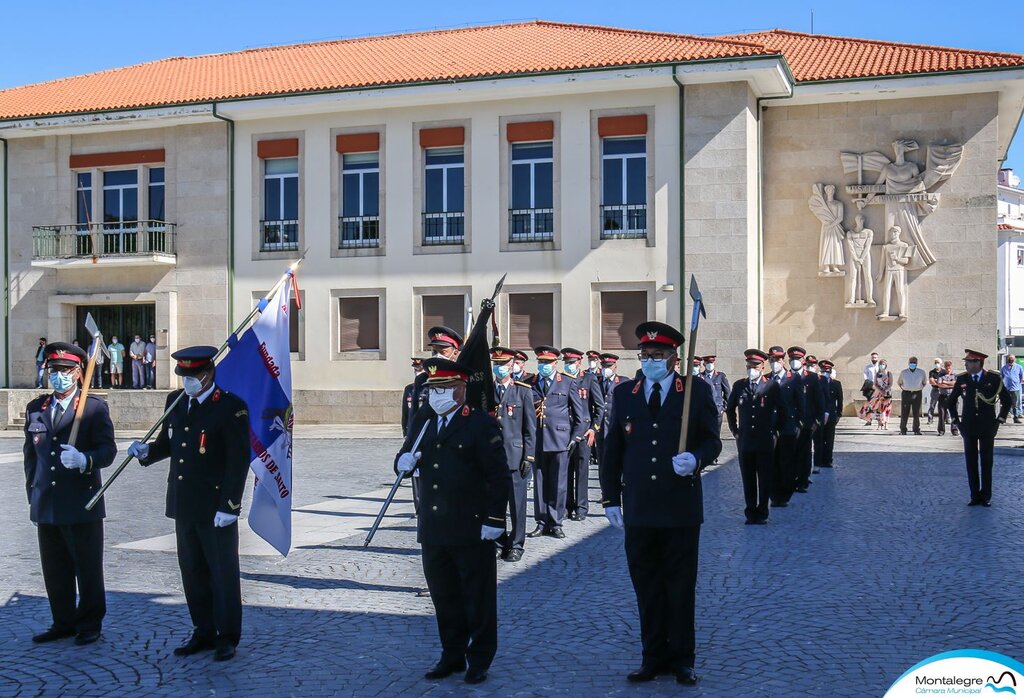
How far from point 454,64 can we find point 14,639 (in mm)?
24265

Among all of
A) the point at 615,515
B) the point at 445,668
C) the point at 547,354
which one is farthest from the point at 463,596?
the point at 547,354

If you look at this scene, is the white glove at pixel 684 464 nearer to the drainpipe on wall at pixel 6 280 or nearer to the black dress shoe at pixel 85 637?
the black dress shoe at pixel 85 637

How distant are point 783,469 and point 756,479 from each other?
1.37 metres

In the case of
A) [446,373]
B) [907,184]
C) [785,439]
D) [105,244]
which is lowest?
[785,439]

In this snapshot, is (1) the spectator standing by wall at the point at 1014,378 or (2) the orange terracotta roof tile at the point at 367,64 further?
(1) the spectator standing by wall at the point at 1014,378

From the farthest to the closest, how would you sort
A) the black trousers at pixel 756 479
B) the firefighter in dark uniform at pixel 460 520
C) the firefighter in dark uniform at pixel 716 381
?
the firefighter in dark uniform at pixel 716 381 < the black trousers at pixel 756 479 < the firefighter in dark uniform at pixel 460 520

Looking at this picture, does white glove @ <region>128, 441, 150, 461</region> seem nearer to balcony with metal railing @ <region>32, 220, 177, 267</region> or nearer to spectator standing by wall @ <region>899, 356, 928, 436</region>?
spectator standing by wall @ <region>899, 356, 928, 436</region>

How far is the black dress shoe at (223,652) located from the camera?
6441 mm

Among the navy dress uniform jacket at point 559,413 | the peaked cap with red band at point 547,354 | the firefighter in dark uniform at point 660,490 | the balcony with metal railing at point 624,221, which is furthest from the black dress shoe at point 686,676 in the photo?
the balcony with metal railing at point 624,221

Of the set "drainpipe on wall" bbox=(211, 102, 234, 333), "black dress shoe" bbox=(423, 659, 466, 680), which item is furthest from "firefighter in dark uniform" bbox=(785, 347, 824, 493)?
"drainpipe on wall" bbox=(211, 102, 234, 333)

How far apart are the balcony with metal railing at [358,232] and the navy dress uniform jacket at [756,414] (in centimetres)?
1769

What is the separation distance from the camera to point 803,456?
1477 centimetres

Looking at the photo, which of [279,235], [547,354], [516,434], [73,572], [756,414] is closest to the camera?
[73,572]

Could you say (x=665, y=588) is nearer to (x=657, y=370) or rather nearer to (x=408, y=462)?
(x=657, y=370)
